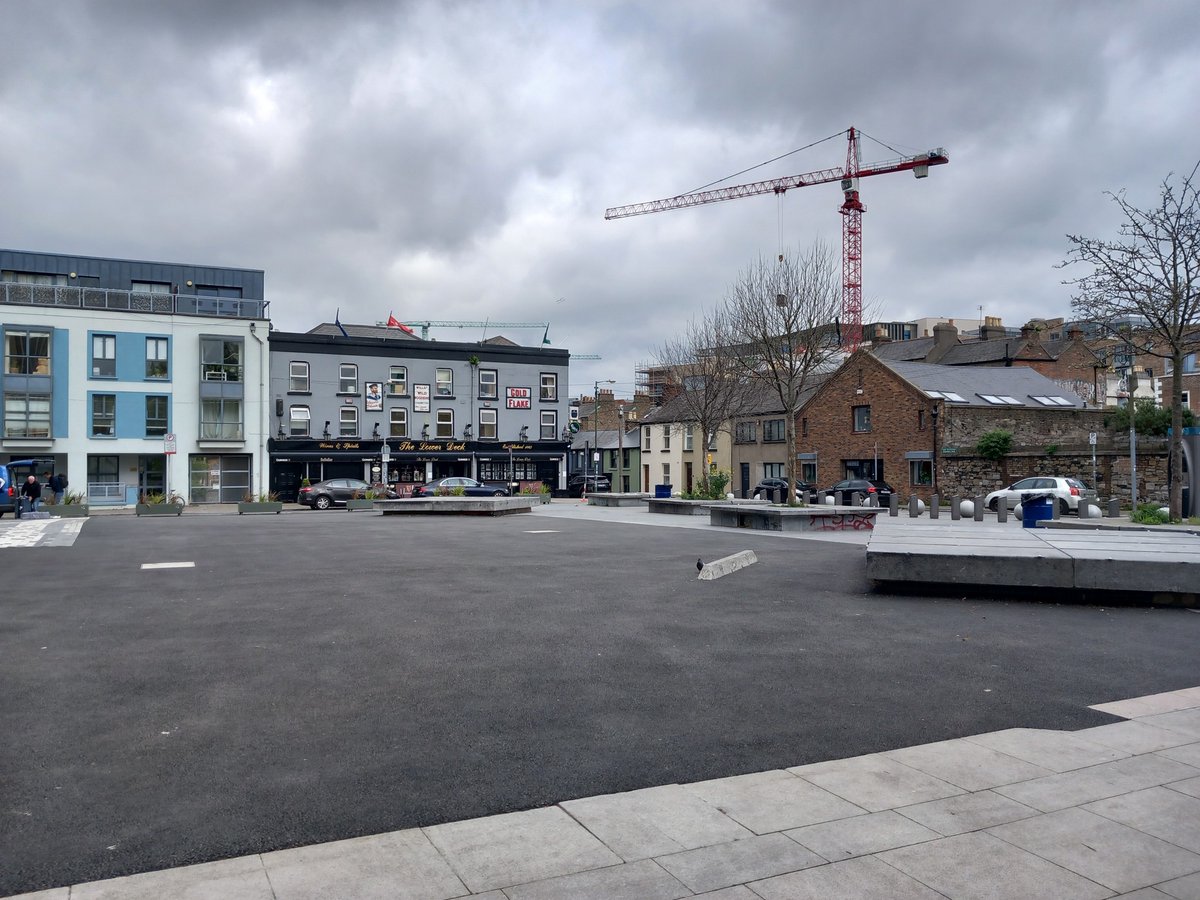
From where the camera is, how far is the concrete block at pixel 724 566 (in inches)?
525

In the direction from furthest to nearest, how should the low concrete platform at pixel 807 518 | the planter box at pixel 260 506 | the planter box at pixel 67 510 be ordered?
1. the planter box at pixel 260 506
2. the planter box at pixel 67 510
3. the low concrete platform at pixel 807 518

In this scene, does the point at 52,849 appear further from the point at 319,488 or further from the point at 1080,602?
the point at 319,488

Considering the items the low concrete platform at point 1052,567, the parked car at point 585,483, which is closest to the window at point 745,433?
the parked car at point 585,483

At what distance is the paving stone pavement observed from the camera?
→ 12.7ft

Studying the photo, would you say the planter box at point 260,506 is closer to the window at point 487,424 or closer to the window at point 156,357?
the window at point 156,357

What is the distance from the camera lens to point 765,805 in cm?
477

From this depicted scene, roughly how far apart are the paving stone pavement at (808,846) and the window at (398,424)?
5567cm

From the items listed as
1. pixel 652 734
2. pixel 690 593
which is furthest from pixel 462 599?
pixel 652 734

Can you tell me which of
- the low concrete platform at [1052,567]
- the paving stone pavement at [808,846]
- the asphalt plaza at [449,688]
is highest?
the low concrete platform at [1052,567]

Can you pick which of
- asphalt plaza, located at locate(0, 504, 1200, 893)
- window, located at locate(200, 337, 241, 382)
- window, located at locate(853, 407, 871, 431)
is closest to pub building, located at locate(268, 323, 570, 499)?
window, located at locate(200, 337, 241, 382)

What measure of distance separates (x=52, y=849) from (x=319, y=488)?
42897mm

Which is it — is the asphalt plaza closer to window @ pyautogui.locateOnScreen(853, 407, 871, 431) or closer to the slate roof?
the slate roof

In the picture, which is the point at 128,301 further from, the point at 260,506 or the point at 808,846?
the point at 808,846

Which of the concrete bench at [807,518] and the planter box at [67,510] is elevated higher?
the concrete bench at [807,518]
